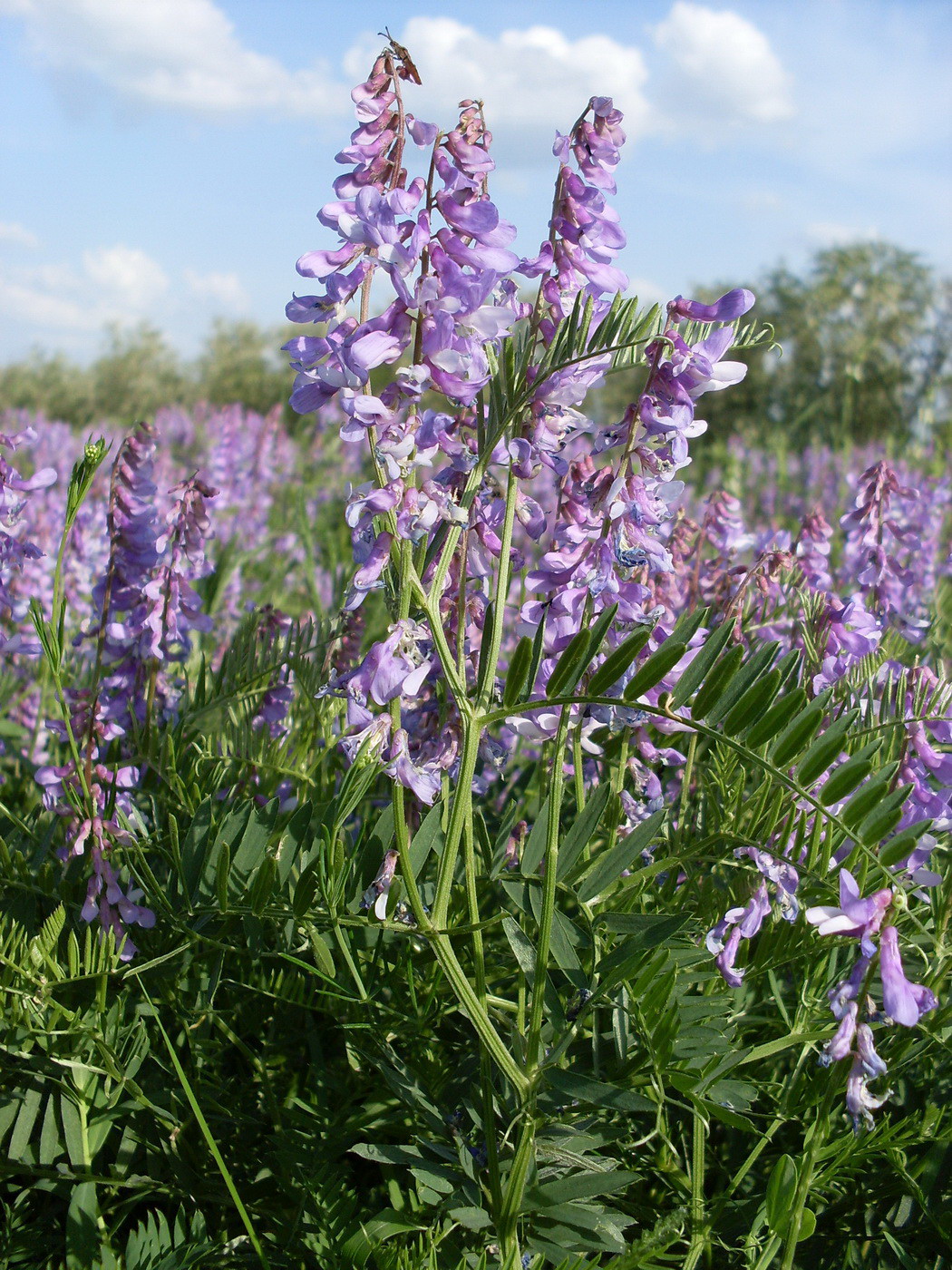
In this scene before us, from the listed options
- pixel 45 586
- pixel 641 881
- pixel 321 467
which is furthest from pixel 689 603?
pixel 321 467

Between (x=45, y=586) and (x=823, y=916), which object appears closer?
(x=823, y=916)

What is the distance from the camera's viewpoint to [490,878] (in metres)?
1.22

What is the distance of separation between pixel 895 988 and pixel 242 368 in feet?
54.3

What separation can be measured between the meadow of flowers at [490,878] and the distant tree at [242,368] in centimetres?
1300

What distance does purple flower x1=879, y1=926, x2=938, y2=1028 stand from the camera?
883 millimetres

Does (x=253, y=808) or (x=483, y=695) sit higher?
(x=483, y=695)

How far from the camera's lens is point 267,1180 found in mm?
1408

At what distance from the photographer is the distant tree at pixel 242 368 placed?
48.7ft

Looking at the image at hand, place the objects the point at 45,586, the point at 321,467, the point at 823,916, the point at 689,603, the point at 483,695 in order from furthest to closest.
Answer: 1. the point at 321,467
2. the point at 45,586
3. the point at 689,603
4. the point at 483,695
5. the point at 823,916

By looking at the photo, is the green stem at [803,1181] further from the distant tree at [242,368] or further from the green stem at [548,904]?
the distant tree at [242,368]

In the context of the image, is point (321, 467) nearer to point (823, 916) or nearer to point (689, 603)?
point (689, 603)

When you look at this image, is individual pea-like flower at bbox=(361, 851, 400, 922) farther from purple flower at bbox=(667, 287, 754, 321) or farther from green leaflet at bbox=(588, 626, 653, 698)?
purple flower at bbox=(667, 287, 754, 321)

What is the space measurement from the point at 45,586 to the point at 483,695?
2688 mm

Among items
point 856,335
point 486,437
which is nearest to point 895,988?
point 486,437
